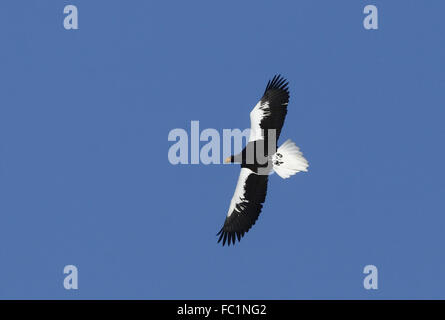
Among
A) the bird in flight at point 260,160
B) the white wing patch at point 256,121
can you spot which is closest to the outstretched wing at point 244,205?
the bird in flight at point 260,160

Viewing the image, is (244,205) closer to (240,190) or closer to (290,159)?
(240,190)

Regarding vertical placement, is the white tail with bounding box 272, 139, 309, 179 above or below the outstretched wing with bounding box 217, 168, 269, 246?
above

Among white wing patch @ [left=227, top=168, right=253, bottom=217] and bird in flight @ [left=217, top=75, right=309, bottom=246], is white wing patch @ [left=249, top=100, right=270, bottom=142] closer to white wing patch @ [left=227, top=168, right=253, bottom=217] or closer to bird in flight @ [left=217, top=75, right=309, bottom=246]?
bird in flight @ [left=217, top=75, right=309, bottom=246]

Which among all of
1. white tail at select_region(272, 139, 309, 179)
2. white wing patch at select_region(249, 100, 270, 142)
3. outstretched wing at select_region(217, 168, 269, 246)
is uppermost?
white wing patch at select_region(249, 100, 270, 142)

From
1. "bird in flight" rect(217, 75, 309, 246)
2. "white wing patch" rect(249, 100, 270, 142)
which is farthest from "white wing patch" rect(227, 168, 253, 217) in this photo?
"white wing patch" rect(249, 100, 270, 142)

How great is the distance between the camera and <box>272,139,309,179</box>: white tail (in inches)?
668

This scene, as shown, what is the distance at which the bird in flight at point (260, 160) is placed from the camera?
669 inches

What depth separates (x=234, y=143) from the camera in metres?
17.5

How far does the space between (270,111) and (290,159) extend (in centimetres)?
93

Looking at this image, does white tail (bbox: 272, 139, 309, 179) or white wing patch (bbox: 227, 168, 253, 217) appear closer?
white tail (bbox: 272, 139, 309, 179)

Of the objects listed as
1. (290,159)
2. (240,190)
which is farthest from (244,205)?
(290,159)

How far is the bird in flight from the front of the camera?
55.7 feet

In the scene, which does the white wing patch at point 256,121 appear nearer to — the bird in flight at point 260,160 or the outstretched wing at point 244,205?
the bird in flight at point 260,160
